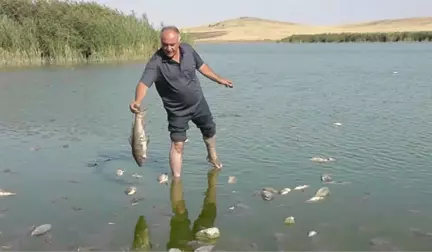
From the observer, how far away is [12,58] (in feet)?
123

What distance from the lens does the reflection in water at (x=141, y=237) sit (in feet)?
21.0

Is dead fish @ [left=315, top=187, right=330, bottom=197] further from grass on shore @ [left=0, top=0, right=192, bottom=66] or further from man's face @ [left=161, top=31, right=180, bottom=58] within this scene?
grass on shore @ [left=0, top=0, right=192, bottom=66]

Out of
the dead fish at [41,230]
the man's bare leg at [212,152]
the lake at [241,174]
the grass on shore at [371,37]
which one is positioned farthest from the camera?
the grass on shore at [371,37]

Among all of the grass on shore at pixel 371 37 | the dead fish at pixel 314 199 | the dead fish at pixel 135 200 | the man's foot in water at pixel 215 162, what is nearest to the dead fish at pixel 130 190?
the dead fish at pixel 135 200

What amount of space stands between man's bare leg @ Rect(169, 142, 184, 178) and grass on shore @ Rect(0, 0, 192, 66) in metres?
31.5

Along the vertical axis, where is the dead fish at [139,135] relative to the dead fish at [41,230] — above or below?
above

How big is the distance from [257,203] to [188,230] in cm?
126

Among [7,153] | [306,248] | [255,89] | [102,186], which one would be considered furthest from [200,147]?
[255,89]

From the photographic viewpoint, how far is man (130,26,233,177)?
26.5 feet

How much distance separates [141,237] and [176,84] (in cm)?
255

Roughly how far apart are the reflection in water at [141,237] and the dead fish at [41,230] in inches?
41.7

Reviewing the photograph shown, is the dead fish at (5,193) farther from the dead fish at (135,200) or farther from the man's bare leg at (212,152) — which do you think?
the man's bare leg at (212,152)

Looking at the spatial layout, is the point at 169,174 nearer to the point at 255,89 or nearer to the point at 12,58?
the point at 255,89

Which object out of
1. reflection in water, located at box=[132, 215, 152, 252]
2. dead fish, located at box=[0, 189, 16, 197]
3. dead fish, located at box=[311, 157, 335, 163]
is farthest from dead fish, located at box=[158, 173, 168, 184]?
dead fish, located at box=[311, 157, 335, 163]
